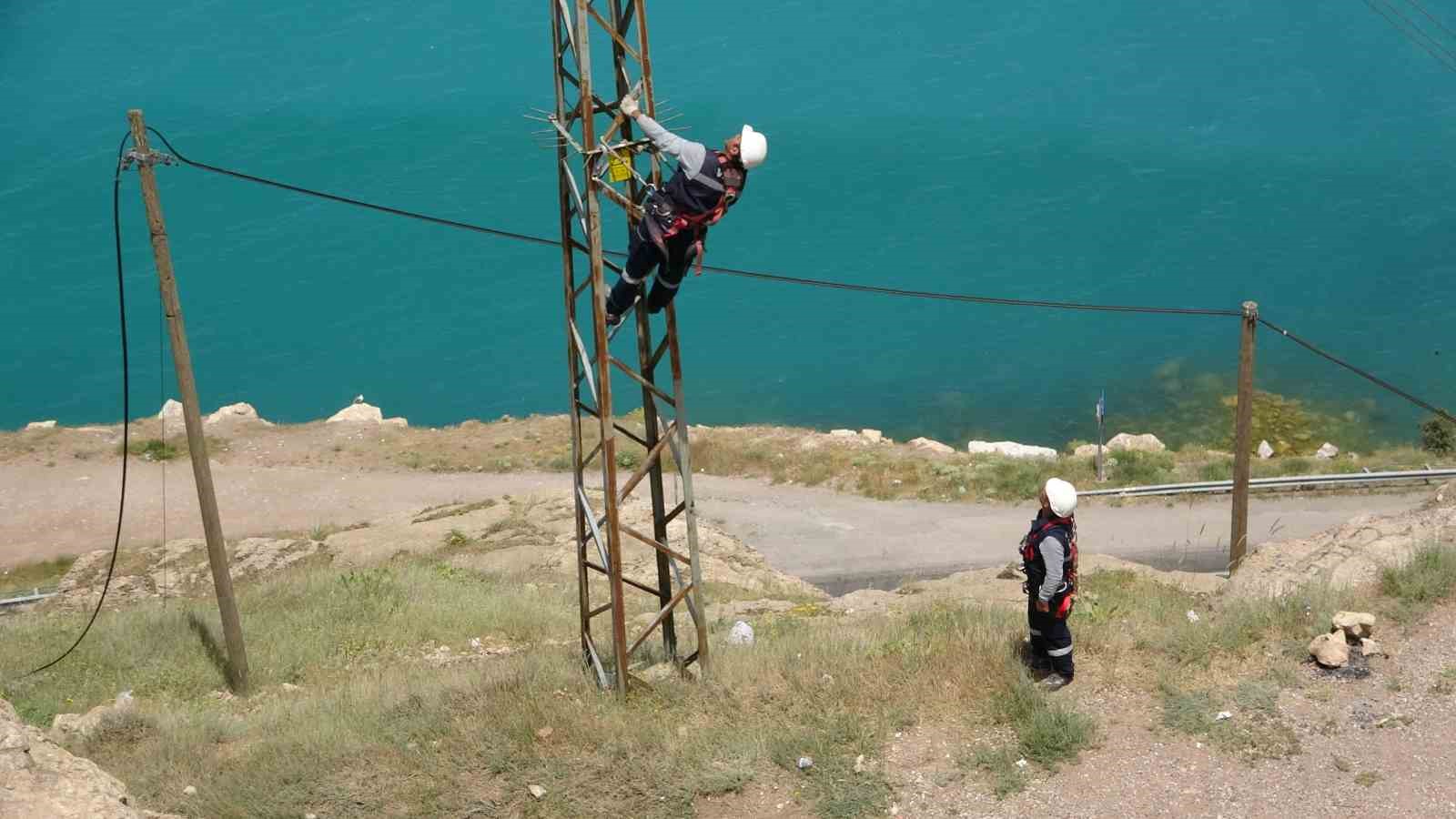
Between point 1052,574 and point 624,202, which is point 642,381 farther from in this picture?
point 1052,574

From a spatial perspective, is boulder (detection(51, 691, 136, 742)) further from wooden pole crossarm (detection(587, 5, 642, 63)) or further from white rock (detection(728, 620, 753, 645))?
wooden pole crossarm (detection(587, 5, 642, 63))

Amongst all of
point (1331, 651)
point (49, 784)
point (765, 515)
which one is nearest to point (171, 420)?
point (765, 515)

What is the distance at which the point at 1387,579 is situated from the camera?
1394 cm

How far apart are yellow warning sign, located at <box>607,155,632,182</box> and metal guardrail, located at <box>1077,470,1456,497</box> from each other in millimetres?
19057

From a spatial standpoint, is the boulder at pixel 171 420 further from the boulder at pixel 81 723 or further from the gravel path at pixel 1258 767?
the gravel path at pixel 1258 767

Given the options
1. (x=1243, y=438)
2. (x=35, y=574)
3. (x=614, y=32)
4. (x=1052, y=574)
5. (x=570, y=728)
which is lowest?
(x=35, y=574)

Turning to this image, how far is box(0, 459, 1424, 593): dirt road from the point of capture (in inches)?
1009

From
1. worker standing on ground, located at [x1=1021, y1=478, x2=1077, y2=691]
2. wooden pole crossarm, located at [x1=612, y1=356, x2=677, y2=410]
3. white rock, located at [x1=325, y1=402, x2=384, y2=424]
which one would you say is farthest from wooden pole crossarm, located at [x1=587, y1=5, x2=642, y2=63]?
white rock, located at [x1=325, y1=402, x2=384, y2=424]

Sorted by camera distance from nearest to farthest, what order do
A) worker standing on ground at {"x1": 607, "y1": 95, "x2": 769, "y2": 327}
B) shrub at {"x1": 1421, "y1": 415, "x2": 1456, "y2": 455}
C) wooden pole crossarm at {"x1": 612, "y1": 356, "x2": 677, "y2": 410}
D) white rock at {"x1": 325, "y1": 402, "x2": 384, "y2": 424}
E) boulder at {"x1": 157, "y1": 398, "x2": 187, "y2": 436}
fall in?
worker standing on ground at {"x1": 607, "y1": 95, "x2": 769, "y2": 327} → wooden pole crossarm at {"x1": 612, "y1": 356, "x2": 677, "y2": 410} → shrub at {"x1": 1421, "y1": 415, "x2": 1456, "y2": 455} → boulder at {"x1": 157, "y1": 398, "x2": 187, "y2": 436} → white rock at {"x1": 325, "y1": 402, "x2": 384, "y2": 424}

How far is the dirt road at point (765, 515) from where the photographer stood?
1009 inches

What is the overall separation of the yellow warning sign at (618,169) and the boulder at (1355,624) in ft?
26.1

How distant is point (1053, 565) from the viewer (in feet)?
38.3

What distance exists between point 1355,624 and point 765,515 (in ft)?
53.2

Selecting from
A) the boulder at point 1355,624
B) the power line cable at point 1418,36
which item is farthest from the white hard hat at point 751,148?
the power line cable at point 1418,36
